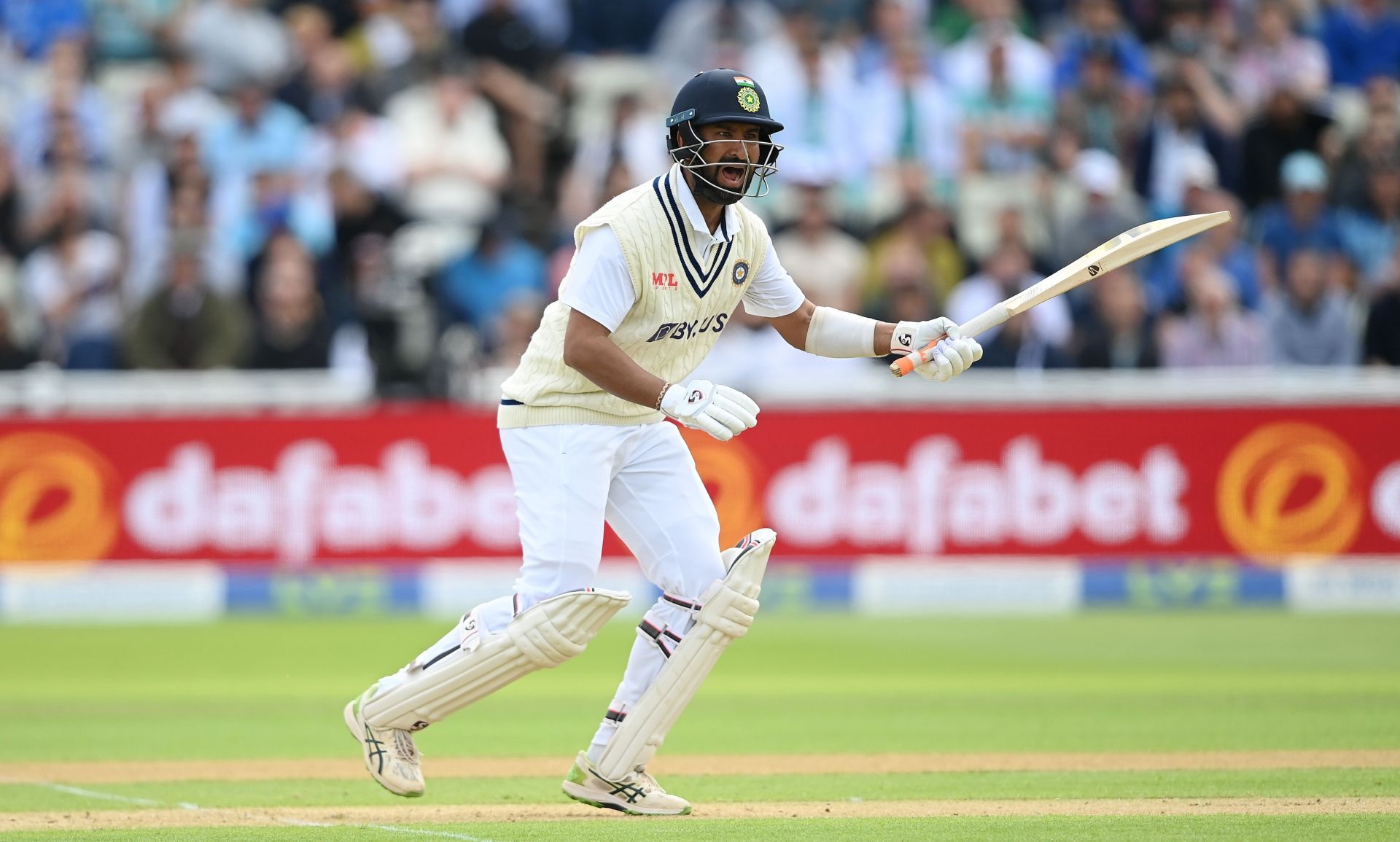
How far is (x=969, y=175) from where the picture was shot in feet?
40.2

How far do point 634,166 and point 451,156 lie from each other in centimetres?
120

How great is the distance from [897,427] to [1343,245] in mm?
3356

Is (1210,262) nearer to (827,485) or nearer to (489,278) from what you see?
(827,485)

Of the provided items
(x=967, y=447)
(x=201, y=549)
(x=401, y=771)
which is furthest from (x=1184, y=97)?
(x=401, y=771)

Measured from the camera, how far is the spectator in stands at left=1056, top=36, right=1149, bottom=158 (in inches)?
488

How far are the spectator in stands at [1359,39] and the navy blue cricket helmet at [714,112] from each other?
31.9 feet

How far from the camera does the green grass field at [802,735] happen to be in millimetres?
4758

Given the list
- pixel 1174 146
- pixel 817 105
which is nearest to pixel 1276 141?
pixel 1174 146

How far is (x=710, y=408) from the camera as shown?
4508mm

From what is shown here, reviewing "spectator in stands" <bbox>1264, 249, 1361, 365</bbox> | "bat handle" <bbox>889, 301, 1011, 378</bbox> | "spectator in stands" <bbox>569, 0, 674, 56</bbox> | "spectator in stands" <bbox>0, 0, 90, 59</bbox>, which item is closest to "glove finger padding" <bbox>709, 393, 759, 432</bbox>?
"bat handle" <bbox>889, 301, 1011, 378</bbox>

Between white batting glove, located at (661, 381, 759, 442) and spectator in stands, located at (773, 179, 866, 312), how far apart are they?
6.68 m

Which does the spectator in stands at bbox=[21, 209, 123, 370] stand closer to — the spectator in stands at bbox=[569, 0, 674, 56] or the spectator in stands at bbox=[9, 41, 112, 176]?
the spectator in stands at bbox=[9, 41, 112, 176]

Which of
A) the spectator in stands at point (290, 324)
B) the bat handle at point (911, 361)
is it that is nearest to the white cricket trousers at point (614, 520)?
the bat handle at point (911, 361)

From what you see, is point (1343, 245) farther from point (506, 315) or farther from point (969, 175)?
point (506, 315)
